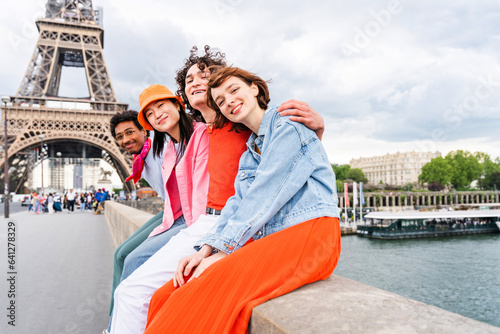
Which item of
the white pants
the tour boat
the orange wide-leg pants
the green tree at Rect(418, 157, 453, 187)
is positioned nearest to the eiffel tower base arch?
the tour boat

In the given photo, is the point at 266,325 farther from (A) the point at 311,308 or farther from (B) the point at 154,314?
(B) the point at 154,314

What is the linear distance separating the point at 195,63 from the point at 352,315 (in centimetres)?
171

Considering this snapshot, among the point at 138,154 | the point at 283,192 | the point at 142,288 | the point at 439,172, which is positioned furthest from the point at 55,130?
the point at 439,172

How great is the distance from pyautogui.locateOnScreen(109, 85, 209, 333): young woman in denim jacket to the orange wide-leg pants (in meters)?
0.75

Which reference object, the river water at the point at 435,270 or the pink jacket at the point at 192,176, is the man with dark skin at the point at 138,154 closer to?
the pink jacket at the point at 192,176

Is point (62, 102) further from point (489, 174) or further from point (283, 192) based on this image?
point (489, 174)

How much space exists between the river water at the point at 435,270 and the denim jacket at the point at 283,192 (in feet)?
66.6

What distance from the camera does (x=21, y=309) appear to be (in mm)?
3076

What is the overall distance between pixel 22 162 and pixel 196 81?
3466 cm

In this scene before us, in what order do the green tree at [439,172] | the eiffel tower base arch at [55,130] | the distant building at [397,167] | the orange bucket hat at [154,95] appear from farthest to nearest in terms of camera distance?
1. the distant building at [397,167]
2. the green tree at [439,172]
3. the eiffel tower base arch at [55,130]
4. the orange bucket hat at [154,95]

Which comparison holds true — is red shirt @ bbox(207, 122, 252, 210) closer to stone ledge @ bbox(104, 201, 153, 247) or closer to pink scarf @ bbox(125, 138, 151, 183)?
pink scarf @ bbox(125, 138, 151, 183)

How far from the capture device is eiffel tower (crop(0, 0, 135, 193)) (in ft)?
93.7

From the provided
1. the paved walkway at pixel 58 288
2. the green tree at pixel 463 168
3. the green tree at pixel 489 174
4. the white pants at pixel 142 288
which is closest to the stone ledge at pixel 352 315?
the white pants at pixel 142 288

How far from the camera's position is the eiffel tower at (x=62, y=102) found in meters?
28.6
